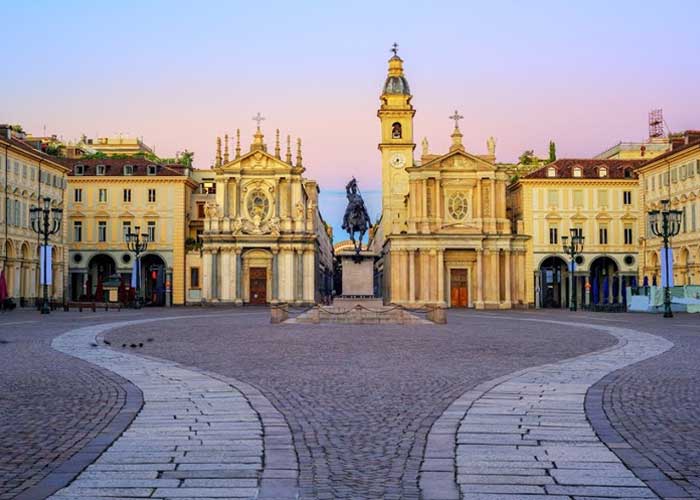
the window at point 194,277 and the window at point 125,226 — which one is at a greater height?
the window at point 125,226

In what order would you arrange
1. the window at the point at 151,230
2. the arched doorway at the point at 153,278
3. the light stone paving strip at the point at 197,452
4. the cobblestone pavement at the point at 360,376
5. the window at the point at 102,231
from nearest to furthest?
1. the light stone paving strip at the point at 197,452
2. the cobblestone pavement at the point at 360,376
3. the window at the point at 102,231
4. the window at the point at 151,230
5. the arched doorway at the point at 153,278

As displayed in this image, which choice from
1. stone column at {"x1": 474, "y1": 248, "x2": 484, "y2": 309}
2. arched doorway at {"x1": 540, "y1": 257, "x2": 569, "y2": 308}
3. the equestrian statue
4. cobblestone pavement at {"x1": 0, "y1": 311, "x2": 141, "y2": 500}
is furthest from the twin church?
cobblestone pavement at {"x1": 0, "y1": 311, "x2": 141, "y2": 500}

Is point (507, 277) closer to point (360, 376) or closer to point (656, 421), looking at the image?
point (360, 376)

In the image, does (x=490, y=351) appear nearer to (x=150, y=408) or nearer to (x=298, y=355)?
(x=298, y=355)

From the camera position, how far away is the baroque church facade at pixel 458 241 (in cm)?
8162

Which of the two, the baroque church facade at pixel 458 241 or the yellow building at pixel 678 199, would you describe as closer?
the yellow building at pixel 678 199

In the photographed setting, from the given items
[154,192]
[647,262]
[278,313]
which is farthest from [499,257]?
[278,313]

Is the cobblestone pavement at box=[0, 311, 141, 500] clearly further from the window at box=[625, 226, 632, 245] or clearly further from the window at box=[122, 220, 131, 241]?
the window at box=[625, 226, 632, 245]

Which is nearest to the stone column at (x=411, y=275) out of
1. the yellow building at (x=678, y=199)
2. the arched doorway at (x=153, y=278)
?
the yellow building at (x=678, y=199)

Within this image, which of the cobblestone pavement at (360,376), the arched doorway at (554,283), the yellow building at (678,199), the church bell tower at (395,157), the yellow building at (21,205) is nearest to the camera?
the cobblestone pavement at (360,376)

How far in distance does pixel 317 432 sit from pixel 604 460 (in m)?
3.29

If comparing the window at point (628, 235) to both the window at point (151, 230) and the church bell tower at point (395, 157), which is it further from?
the window at point (151, 230)

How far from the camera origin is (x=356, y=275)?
4691cm

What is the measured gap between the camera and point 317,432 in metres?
10.0
